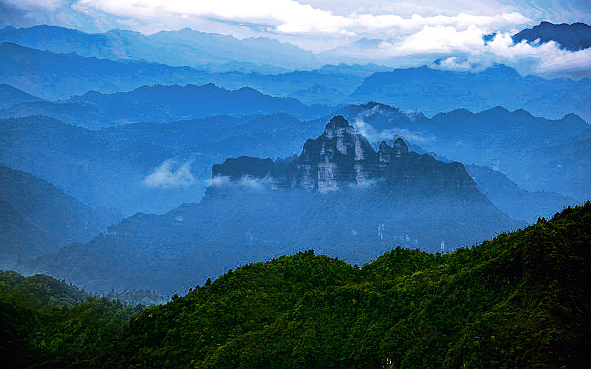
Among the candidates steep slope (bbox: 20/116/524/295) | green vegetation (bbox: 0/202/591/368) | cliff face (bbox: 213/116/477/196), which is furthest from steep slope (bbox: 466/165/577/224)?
green vegetation (bbox: 0/202/591/368)

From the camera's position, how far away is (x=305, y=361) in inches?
856

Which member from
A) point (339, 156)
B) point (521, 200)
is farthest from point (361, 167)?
point (521, 200)

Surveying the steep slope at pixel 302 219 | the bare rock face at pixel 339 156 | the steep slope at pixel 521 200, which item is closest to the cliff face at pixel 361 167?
the bare rock face at pixel 339 156

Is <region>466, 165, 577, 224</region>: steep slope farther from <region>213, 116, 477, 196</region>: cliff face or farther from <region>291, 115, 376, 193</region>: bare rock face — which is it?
<region>291, 115, 376, 193</region>: bare rock face

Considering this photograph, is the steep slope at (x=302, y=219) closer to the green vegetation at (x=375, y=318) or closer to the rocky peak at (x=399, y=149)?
the rocky peak at (x=399, y=149)

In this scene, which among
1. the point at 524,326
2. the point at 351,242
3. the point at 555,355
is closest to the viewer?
the point at 555,355

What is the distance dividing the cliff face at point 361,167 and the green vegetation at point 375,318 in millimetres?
128215

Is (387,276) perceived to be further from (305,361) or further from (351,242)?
(351,242)

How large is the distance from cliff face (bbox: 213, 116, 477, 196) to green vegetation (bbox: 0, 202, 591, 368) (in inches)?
5048

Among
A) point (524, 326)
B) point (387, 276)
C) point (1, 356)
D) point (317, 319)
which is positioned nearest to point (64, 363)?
point (1, 356)

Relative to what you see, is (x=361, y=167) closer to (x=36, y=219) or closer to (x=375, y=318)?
(x=36, y=219)

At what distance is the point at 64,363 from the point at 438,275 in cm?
2221

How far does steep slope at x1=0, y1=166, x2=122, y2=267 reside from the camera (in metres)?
141

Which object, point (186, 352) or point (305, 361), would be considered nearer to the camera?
point (305, 361)
